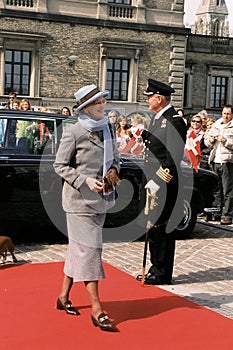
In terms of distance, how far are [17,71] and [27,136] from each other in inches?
1019

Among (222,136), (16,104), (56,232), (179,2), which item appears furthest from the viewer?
(179,2)

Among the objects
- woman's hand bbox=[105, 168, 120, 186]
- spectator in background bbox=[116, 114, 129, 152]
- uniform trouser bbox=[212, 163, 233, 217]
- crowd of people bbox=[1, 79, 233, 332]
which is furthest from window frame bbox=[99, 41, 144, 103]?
woman's hand bbox=[105, 168, 120, 186]

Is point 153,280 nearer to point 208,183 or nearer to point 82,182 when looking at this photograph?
point 82,182

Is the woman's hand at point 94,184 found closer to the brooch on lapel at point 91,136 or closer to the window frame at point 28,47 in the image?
the brooch on lapel at point 91,136

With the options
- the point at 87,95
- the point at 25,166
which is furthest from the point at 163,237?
the point at 25,166

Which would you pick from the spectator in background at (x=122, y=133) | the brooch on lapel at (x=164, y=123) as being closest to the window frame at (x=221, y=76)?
the spectator in background at (x=122, y=133)

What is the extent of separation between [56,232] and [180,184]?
9.55 feet

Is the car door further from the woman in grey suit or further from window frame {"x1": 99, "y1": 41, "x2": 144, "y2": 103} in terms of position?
window frame {"x1": 99, "y1": 41, "x2": 144, "y2": 103}

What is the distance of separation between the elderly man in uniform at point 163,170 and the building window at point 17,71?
1084 inches

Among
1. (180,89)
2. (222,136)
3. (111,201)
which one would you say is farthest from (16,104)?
(180,89)

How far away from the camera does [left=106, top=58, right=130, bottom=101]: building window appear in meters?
36.1

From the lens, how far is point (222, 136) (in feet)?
37.7

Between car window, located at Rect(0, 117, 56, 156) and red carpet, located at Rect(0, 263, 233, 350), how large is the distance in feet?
6.65

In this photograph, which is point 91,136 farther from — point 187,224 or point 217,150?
point 217,150
